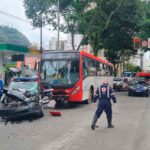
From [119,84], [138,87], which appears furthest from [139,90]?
[119,84]

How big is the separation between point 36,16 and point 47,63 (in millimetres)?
27118

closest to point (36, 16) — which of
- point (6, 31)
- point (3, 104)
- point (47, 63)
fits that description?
point (6, 31)

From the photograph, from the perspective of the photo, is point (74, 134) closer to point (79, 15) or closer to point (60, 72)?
point (60, 72)

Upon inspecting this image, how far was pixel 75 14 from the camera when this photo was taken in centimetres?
4209

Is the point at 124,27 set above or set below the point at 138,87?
above

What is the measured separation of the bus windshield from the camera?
813 inches

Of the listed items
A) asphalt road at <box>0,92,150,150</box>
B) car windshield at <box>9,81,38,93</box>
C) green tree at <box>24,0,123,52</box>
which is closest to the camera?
asphalt road at <box>0,92,150,150</box>

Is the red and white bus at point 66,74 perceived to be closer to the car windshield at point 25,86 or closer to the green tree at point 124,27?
the car windshield at point 25,86

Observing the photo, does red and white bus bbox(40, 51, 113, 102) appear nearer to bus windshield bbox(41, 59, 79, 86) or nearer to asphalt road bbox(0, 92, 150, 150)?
bus windshield bbox(41, 59, 79, 86)

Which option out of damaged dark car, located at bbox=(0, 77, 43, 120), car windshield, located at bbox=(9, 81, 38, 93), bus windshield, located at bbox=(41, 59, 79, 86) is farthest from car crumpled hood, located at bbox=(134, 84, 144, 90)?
damaged dark car, located at bbox=(0, 77, 43, 120)

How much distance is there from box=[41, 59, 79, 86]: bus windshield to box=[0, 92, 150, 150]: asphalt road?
184 inches

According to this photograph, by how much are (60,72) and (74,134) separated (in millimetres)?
9081

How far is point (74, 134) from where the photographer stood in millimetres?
11984

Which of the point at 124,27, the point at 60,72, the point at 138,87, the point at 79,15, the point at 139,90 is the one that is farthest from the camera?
the point at 124,27
